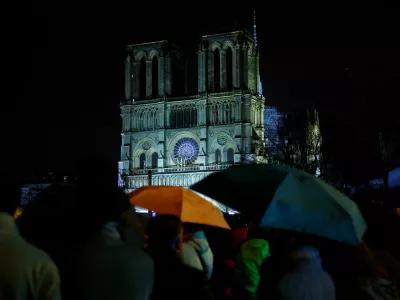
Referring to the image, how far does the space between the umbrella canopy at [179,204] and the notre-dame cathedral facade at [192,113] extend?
171ft

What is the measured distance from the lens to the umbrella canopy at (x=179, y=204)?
7395 mm

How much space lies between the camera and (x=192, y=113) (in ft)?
217

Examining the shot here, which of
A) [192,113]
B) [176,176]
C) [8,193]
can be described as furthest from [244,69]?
[8,193]

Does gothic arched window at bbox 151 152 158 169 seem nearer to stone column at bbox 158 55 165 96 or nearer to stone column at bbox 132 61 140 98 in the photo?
stone column at bbox 158 55 165 96

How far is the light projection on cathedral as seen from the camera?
6412 cm

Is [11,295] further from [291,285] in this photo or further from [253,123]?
[253,123]

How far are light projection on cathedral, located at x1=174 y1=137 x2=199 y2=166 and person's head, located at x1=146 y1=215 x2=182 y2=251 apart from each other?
58452 millimetres

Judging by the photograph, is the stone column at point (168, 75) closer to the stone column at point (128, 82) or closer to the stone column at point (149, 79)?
the stone column at point (149, 79)

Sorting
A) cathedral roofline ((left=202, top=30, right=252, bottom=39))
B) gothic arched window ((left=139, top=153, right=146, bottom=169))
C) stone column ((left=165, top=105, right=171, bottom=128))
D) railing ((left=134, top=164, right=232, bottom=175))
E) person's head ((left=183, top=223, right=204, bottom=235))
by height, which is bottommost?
person's head ((left=183, top=223, right=204, bottom=235))

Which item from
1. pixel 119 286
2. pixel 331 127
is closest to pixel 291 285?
pixel 119 286

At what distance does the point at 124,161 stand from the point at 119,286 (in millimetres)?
62895

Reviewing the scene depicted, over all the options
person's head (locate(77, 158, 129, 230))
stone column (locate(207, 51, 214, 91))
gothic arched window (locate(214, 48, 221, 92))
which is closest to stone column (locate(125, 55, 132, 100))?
stone column (locate(207, 51, 214, 91))

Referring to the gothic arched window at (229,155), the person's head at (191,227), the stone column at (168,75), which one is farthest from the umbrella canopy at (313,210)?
the stone column at (168,75)

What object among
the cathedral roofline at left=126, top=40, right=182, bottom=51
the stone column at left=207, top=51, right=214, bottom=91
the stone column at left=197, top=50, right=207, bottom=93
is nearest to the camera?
the stone column at left=207, top=51, right=214, bottom=91
